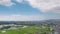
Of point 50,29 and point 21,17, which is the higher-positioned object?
point 21,17

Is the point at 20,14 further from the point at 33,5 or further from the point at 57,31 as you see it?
A: the point at 57,31

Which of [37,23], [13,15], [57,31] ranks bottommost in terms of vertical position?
[57,31]

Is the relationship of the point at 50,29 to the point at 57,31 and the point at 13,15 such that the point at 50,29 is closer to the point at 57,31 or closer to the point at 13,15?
the point at 57,31

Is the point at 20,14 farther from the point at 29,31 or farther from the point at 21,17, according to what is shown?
the point at 29,31

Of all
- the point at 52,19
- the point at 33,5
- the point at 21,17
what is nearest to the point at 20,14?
the point at 21,17

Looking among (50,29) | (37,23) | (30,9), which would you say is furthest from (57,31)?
(30,9)

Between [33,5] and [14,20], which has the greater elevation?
[33,5]

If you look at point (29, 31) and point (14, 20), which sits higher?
point (14, 20)

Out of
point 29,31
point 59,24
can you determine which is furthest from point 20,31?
point 59,24
